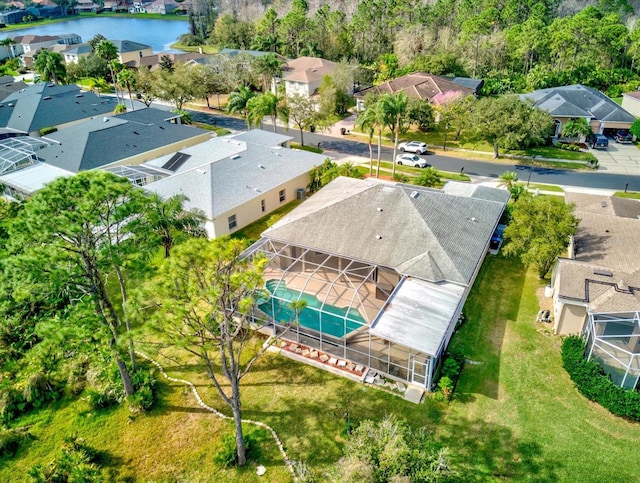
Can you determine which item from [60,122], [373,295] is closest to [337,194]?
[373,295]

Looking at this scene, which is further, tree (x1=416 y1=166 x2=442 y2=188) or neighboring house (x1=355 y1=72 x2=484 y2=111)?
neighboring house (x1=355 y1=72 x2=484 y2=111)

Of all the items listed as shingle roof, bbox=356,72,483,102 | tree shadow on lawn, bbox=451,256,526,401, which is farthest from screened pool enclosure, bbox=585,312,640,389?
shingle roof, bbox=356,72,483,102

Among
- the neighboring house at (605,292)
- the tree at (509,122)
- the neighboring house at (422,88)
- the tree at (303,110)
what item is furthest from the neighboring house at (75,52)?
the neighboring house at (605,292)

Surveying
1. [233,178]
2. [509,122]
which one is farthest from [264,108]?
[509,122]

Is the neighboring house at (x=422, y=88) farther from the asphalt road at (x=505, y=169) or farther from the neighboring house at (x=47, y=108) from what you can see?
the neighboring house at (x=47, y=108)

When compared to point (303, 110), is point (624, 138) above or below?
below

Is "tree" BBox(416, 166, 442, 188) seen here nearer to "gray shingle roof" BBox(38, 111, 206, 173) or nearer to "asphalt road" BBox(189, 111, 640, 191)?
"asphalt road" BBox(189, 111, 640, 191)

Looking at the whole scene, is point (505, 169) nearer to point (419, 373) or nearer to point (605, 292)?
point (605, 292)

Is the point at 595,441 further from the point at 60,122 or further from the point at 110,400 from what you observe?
the point at 60,122
